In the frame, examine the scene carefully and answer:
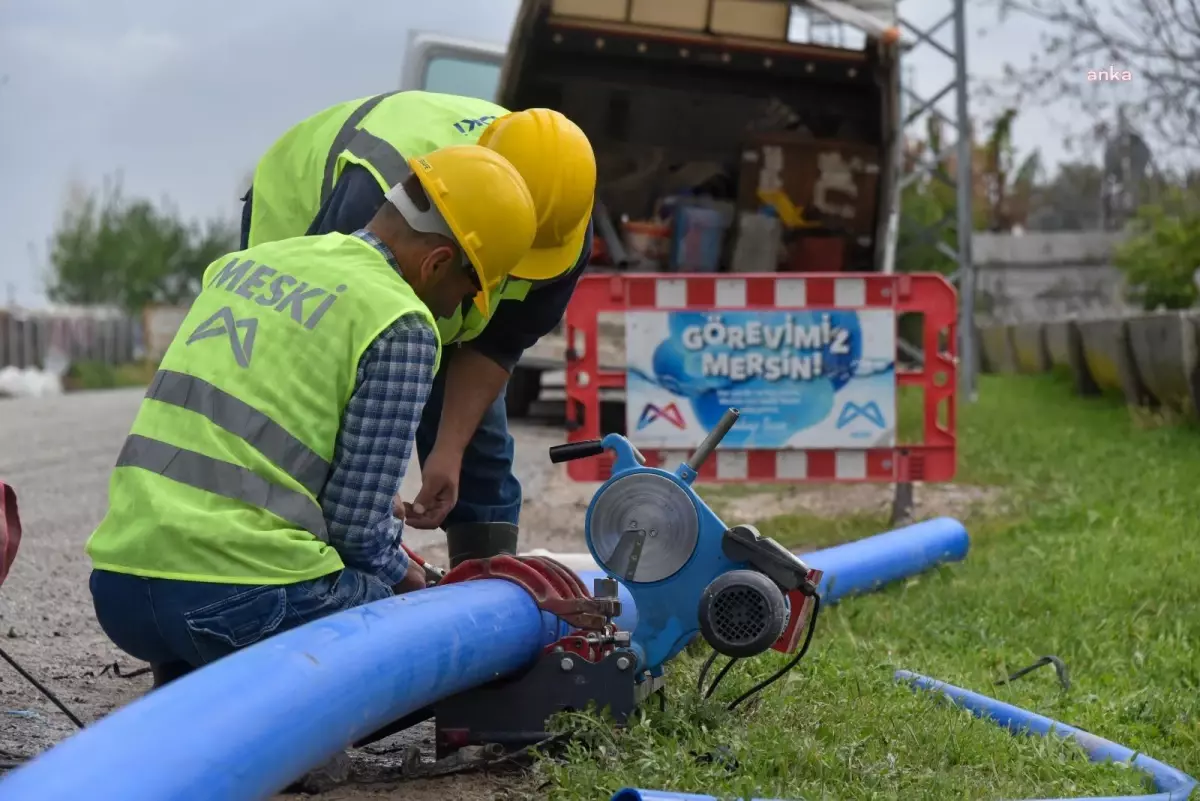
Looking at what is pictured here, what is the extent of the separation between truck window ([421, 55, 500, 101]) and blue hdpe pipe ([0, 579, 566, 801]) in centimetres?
1090

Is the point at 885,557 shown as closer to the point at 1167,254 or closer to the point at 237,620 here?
the point at 237,620

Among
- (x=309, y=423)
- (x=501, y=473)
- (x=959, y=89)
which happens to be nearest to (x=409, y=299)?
(x=309, y=423)

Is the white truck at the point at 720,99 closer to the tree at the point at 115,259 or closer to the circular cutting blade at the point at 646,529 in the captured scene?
the circular cutting blade at the point at 646,529

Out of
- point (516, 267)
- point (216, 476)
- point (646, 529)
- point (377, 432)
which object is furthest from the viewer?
point (516, 267)

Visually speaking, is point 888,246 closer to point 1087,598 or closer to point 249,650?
point 1087,598

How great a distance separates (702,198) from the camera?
1203cm

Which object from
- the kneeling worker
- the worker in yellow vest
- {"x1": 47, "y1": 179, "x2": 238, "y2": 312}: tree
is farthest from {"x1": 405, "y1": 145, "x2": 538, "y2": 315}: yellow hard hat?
{"x1": 47, "y1": 179, "x2": 238, "y2": 312}: tree

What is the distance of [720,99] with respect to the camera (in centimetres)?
1185

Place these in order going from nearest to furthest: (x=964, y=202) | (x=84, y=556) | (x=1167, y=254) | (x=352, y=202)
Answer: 1. (x=352, y=202)
2. (x=84, y=556)
3. (x=964, y=202)
4. (x=1167, y=254)

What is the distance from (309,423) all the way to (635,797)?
946mm

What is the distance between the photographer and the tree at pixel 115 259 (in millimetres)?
69250

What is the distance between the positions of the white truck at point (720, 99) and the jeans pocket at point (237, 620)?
8.02 m

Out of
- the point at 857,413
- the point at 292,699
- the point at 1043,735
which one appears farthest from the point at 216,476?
the point at 857,413

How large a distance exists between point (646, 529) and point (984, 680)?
1411mm
